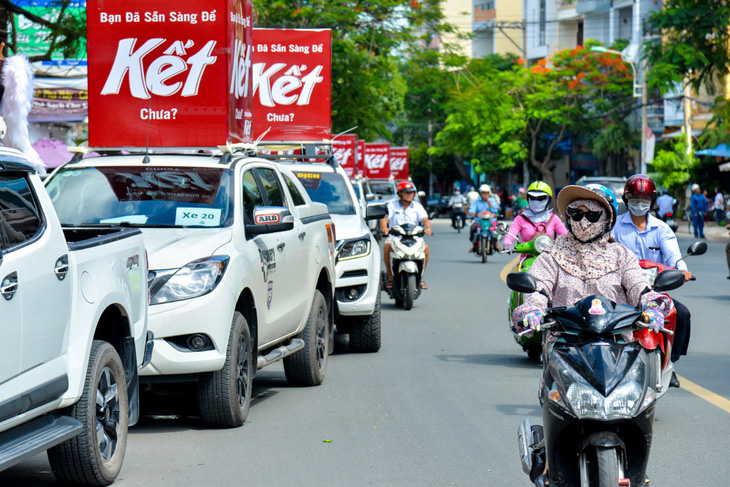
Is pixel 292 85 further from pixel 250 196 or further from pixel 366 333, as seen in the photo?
pixel 250 196

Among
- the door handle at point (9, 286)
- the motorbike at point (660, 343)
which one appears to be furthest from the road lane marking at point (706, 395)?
the door handle at point (9, 286)

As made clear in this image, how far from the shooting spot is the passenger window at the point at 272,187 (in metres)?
9.24

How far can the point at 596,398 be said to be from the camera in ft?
15.4

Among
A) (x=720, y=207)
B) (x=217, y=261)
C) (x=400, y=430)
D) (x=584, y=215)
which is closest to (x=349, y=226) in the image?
(x=400, y=430)

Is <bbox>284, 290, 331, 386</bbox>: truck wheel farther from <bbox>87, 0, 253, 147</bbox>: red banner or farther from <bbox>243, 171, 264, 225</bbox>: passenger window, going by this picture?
<bbox>87, 0, 253, 147</bbox>: red banner

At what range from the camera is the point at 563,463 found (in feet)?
16.1

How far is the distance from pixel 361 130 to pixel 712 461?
2686cm

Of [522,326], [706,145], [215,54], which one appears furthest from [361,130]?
[522,326]

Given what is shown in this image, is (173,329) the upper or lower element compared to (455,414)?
upper

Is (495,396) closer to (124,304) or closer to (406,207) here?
(124,304)

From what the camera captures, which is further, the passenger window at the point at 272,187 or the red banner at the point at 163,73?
the red banner at the point at 163,73

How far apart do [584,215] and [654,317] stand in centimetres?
84

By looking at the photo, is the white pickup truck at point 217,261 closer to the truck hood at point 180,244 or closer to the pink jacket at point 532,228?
the truck hood at point 180,244

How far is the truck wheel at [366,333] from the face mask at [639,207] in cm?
392
